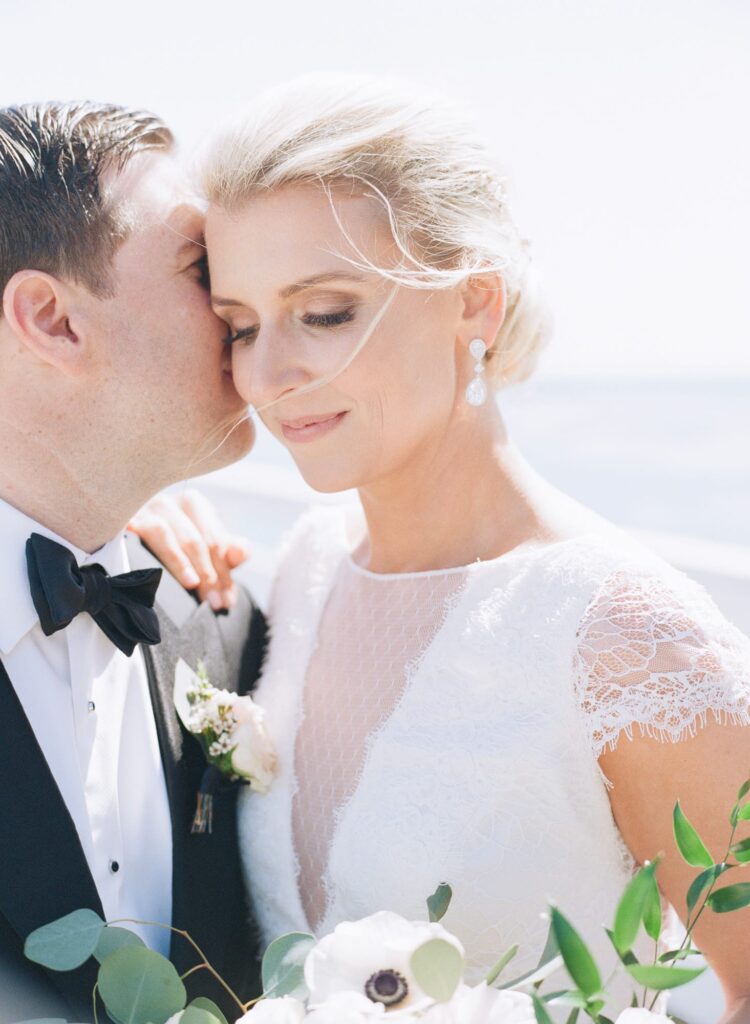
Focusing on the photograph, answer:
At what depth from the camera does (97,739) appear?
181 cm

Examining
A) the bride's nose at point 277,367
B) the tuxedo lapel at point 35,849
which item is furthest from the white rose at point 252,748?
the bride's nose at point 277,367

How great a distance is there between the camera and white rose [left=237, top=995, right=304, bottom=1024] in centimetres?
92

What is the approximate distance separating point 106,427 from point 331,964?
1215 mm

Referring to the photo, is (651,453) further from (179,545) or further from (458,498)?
(458,498)

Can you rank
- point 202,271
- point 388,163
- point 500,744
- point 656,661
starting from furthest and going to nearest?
1. point 202,271
2. point 388,163
3. point 500,744
4. point 656,661

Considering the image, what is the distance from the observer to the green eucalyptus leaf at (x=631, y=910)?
0.81 meters

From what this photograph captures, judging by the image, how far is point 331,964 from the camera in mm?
964

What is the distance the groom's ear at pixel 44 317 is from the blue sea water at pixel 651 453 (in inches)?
172

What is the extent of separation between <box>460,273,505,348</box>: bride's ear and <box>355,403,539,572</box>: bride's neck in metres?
0.16

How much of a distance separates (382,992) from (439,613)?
1000 millimetres

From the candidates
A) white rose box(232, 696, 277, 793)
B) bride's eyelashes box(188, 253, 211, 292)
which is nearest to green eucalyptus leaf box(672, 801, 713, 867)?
white rose box(232, 696, 277, 793)

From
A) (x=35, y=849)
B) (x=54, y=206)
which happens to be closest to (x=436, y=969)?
(x=35, y=849)

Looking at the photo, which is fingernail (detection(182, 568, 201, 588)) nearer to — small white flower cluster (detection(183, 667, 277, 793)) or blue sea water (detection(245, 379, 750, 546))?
small white flower cluster (detection(183, 667, 277, 793))

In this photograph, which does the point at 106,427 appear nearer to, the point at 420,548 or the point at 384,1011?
the point at 420,548
